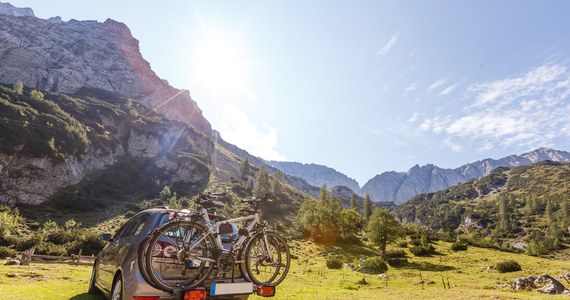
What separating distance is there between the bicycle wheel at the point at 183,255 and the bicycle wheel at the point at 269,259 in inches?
42.4

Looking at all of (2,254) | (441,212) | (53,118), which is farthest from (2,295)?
(441,212)

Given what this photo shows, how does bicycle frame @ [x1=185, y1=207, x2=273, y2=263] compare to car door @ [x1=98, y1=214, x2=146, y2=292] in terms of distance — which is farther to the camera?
car door @ [x1=98, y1=214, x2=146, y2=292]

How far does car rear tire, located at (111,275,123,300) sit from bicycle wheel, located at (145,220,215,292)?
1.20 m

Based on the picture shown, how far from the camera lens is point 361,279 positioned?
2791cm

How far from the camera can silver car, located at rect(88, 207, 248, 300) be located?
18.8ft

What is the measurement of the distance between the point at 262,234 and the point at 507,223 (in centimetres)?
16534

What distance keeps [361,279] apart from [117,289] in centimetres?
2543

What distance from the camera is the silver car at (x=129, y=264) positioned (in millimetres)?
5730

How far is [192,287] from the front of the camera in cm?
565

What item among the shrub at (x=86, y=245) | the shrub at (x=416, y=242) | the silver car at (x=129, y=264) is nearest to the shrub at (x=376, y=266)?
the shrub at (x=416, y=242)

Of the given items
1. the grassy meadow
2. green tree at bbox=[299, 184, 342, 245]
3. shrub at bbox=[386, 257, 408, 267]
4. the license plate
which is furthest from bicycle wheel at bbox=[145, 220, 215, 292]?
green tree at bbox=[299, 184, 342, 245]

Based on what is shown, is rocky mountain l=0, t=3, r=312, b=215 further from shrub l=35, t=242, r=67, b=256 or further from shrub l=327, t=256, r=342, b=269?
shrub l=327, t=256, r=342, b=269

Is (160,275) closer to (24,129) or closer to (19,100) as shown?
(24,129)

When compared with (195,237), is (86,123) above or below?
above
